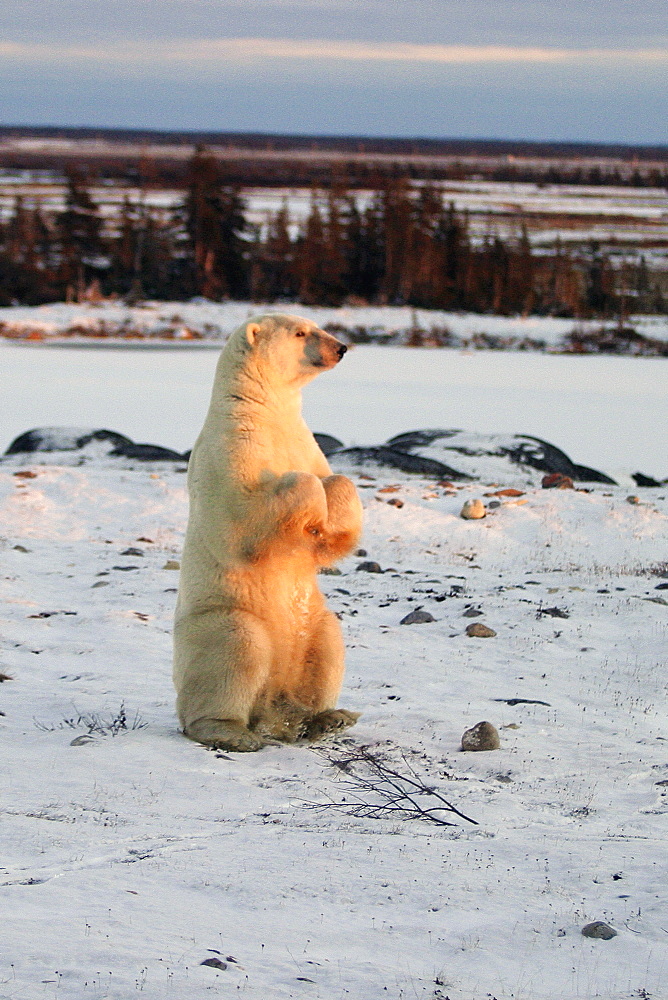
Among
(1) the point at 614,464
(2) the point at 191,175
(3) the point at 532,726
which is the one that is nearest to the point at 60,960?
(3) the point at 532,726

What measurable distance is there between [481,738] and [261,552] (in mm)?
1372

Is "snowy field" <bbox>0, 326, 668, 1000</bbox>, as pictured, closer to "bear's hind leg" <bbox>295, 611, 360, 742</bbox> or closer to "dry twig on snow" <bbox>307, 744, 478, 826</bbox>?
"dry twig on snow" <bbox>307, 744, 478, 826</bbox>

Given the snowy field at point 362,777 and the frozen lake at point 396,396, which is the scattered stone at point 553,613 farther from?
the frozen lake at point 396,396

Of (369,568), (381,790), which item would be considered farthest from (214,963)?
(369,568)

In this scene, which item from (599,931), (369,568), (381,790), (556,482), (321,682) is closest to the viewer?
(599,931)

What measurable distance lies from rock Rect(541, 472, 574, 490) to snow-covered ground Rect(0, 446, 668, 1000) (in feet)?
13.2

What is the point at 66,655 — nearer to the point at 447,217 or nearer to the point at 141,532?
the point at 141,532

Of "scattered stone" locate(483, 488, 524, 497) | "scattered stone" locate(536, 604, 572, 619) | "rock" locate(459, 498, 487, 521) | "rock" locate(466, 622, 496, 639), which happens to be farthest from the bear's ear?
"scattered stone" locate(483, 488, 524, 497)

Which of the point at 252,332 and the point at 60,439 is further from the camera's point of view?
the point at 60,439

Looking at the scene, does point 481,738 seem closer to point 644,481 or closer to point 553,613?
point 553,613

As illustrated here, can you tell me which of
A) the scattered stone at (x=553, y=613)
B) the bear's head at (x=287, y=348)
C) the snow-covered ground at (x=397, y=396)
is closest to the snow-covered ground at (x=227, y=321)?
the snow-covered ground at (x=397, y=396)

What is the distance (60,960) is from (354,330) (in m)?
31.7

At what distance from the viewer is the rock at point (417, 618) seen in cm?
828

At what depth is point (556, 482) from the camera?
45.8 ft
